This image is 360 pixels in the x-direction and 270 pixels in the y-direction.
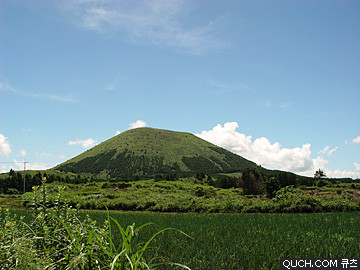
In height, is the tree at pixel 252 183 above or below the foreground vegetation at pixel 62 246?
below

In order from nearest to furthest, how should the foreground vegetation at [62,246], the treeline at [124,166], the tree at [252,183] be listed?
the foreground vegetation at [62,246]
the tree at [252,183]
the treeline at [124,166]

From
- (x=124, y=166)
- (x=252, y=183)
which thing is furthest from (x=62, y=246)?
(x=124, y=166)

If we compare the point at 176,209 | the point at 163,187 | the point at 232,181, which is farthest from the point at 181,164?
the point at 176,209

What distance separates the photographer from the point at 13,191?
219ft

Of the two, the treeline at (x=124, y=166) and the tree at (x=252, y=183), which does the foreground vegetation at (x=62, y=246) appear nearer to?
the tree at (x=252, y=183)

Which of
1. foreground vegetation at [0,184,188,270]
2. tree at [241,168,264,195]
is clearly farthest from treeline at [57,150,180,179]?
foreground vegetation at [0,184,188,270]

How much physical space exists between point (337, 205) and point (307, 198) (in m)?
2.02

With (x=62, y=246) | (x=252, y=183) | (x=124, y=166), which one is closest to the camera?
(x=62, y=246)

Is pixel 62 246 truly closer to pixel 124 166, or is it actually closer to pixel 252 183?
pixel 252 183

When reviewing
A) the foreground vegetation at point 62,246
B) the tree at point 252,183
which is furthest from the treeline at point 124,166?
the foreground vegetation at point 62,246

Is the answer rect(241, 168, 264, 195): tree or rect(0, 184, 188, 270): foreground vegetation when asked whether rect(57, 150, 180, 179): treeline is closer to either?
rect(241, 168, 264, 195): tree

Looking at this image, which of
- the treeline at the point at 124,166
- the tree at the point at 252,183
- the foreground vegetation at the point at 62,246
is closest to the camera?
the foreground vegetation at the point at 62,246

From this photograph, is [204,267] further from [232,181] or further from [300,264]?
[232,181]

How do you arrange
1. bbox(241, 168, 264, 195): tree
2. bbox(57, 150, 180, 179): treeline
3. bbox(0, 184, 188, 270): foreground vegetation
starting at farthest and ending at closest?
bbox(57, 150, 180, 179): treeline, bbox(241, 168, 264, 195): tree, bbox(0, 184, 188, 270): foreground vegetation
